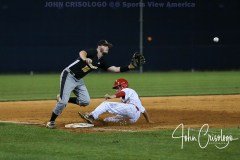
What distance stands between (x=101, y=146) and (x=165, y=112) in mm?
6219

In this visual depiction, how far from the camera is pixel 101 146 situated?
422 inches

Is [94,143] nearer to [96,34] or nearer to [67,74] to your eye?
[67,74]

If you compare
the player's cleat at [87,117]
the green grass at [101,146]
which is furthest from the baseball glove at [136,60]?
the green grass at [101,146]

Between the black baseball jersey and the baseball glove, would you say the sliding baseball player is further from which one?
the black baseball jersey

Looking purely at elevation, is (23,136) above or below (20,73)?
above

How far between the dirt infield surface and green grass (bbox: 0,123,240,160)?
1.02 m

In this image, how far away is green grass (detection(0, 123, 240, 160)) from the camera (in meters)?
9.79

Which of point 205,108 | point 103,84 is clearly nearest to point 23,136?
point 205,108

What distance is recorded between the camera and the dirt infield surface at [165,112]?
13.9 metres

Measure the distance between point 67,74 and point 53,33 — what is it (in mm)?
26002

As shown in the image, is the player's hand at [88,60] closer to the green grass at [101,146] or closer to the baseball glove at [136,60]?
the baseball glove at [136,60]

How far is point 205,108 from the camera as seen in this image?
1777cm
